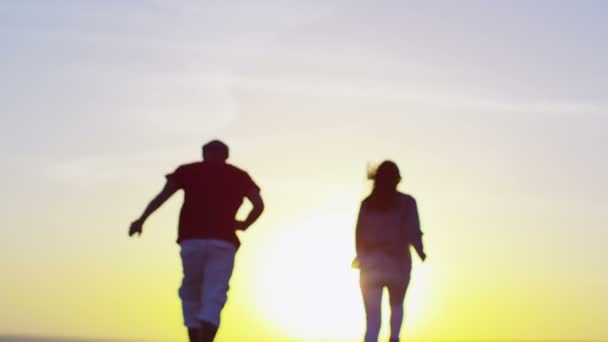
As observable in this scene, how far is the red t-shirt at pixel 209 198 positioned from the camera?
1409cm

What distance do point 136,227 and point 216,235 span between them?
824 mm

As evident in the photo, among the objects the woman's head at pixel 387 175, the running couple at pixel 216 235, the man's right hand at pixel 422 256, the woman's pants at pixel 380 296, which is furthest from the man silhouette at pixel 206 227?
the man's right hand at pixel 422 256

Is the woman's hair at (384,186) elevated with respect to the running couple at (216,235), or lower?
elevated

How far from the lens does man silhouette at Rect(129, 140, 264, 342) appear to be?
13977mm

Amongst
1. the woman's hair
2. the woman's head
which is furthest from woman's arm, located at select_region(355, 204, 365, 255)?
the woman's head

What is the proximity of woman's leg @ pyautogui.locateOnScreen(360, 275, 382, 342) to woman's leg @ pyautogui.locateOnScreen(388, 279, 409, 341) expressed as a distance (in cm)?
14

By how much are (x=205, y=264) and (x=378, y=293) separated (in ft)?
6.77

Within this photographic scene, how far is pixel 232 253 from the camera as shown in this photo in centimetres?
1423

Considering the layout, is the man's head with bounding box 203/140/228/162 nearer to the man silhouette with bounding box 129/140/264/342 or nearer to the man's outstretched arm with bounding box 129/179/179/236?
the man silhouette with bounding box 129/140/264/342

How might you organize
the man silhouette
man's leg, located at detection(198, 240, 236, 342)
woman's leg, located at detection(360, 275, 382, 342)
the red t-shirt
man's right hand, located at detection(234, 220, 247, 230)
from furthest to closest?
woman's leg, located at detection(360, 275, 382, 342) → man's right hand, located at detection(234, 220, 247, 230) → the red t-shirt → the man silhouette → man's leg, located at detection(198, 240, 236, 342)

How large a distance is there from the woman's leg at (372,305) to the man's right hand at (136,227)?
101 inches

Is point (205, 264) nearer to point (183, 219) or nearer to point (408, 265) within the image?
point (183, 219)

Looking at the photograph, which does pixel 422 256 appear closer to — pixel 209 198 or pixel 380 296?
pixel 380 296

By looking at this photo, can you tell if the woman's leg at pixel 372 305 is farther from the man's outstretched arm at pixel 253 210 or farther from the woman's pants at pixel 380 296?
the man's outstretched arm at pixel 253 210
